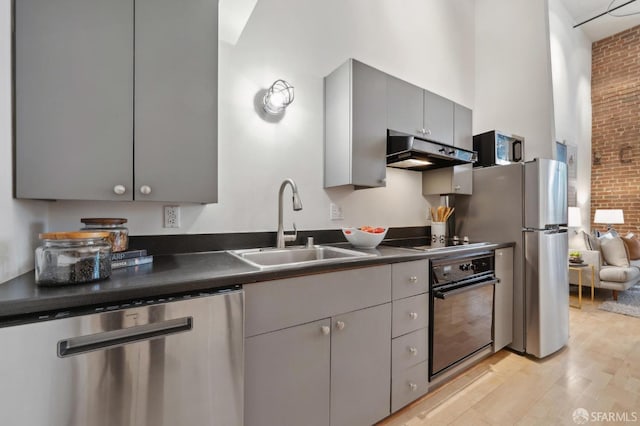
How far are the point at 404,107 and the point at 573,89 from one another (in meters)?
4.23

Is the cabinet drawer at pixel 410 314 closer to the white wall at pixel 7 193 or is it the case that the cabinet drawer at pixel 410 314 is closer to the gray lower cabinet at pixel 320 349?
the gray lower cabinet at pixel 320 349

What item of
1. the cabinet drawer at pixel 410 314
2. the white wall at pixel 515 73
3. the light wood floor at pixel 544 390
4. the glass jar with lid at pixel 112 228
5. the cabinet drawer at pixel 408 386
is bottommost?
the light wood floor at pixel 544 390

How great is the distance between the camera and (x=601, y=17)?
4.36m

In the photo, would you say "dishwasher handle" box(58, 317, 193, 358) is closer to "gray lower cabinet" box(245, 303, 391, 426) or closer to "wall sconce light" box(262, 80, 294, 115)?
"gray lower cabinet" box(245, 303, 391, 426)

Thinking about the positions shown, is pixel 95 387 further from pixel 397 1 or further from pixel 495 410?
pixel 397 1

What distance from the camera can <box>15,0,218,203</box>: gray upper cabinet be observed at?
99cm

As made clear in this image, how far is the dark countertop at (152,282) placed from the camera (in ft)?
2.48

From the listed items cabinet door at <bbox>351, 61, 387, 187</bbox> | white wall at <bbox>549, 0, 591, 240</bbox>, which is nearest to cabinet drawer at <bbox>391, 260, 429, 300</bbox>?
cabinet door at <bbox>351, 61, 387, 187</bbox>

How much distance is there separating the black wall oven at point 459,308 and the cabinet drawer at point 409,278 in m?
0.07

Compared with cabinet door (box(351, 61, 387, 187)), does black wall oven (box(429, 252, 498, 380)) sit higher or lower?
lower

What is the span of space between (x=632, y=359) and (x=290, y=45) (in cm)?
356

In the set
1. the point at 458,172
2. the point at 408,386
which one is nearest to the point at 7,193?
the point at 408,386

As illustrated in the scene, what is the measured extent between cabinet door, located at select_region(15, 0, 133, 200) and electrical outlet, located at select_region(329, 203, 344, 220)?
1319 mm

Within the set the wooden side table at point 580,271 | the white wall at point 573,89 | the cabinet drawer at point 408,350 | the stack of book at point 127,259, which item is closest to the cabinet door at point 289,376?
the cabinet drawer at point 408,350
